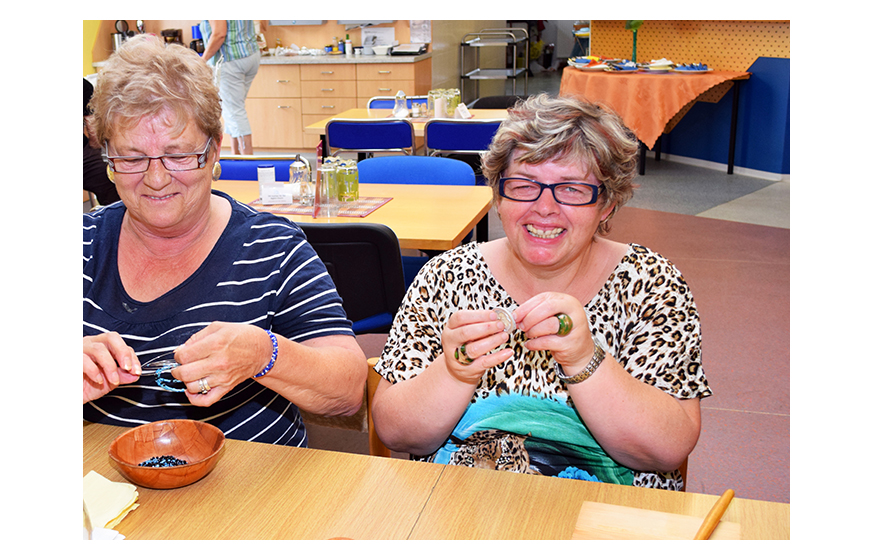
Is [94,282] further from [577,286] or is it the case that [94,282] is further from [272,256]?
[577,286]

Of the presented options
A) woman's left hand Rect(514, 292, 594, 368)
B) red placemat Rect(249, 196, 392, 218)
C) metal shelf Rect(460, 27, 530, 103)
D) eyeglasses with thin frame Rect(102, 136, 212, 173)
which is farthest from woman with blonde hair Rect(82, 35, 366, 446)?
metal shelf Rect(460, 27, 530, 103)

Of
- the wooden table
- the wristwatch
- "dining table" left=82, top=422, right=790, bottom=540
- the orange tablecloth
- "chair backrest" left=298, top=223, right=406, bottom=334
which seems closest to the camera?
"dining table" left=82, top=422, right=790, bottom=540

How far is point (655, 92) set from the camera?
6953 millimetres

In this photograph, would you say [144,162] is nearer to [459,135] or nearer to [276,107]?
[459,135]

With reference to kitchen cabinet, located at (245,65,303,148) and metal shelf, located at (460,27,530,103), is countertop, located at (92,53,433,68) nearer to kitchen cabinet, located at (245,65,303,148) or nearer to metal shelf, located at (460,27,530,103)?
kitchen cabinet, located at (245,65,303,148)

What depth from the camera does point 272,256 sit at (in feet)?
5.00

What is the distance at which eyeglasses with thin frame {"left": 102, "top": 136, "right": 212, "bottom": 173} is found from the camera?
56.5 inches

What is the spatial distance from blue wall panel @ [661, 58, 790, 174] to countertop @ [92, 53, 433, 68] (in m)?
3.02

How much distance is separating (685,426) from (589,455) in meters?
0.20

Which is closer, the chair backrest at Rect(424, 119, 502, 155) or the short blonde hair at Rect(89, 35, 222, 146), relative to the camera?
the short blonde hair at Rect(89, 35, 222, 146)

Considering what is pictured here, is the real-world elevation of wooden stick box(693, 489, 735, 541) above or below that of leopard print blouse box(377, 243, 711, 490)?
below

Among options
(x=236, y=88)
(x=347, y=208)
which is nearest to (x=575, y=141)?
(x=347, y=208)

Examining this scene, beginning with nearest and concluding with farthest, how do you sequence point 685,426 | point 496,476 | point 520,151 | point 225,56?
point 496,476 → point 685,426 → point 520,151 → point 225,56
